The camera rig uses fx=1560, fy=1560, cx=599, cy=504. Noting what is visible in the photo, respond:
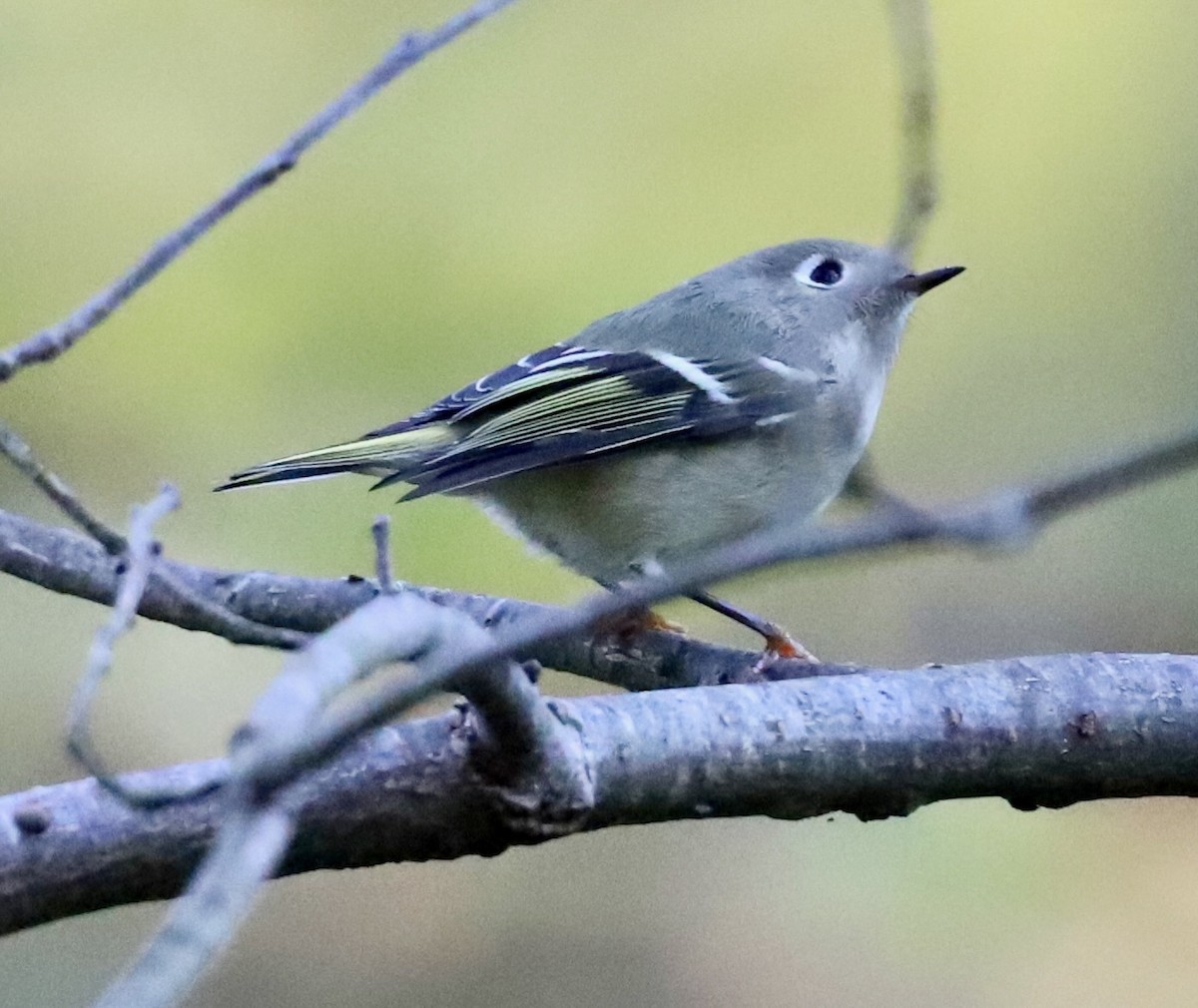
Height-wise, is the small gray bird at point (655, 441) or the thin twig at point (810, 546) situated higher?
the small gray bird at point (655, 441)

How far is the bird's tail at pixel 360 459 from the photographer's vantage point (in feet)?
7.48

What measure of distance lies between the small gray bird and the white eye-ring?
0.14 metres

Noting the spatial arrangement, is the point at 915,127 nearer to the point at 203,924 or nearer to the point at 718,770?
the point at 718,770

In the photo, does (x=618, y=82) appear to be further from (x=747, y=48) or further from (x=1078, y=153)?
(x=1078, y=153)

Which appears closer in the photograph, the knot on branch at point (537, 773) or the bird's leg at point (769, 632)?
the knot on branch at point (537, 773)

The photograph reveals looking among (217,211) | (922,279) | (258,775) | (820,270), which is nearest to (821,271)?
(820,270)

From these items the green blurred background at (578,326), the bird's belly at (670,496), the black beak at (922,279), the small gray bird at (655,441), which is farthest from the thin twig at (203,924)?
the green blurred background at (578,326)

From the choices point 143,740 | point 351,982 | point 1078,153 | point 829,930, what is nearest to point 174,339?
point 143,740

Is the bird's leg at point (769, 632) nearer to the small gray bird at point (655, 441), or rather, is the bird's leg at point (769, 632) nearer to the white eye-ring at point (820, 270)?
the small gray bird at point (655, 441)

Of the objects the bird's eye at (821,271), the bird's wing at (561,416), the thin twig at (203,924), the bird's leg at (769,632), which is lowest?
the thin twig at (203,924)

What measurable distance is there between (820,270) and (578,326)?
1051mm

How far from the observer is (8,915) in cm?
116

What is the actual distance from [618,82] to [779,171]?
523mm

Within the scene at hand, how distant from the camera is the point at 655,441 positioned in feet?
7.96
